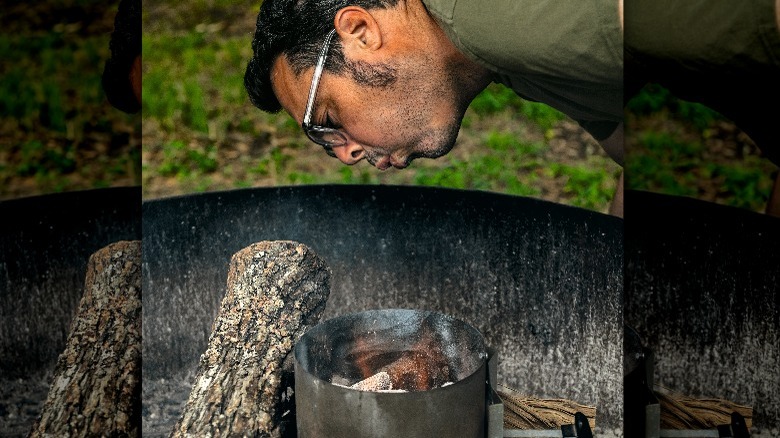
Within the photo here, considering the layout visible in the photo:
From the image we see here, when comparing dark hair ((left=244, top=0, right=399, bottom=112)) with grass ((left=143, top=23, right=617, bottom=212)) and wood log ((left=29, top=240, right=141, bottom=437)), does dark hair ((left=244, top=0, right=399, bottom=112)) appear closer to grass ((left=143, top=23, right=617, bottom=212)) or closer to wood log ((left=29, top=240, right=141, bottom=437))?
grass ((left=143, top=23, right=617, bottom=212))

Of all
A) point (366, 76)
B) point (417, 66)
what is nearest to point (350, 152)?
point (366, 76)

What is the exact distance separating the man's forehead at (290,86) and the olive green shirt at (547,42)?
496 millimetres

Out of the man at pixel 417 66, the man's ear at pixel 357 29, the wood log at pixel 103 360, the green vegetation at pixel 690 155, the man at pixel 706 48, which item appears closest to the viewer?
the man at pixel 706 48

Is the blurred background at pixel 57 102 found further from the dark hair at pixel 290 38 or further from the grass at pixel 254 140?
the dark hair at pixel 290 38

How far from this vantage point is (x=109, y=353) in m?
3.40

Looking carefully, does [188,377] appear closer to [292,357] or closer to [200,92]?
[292,357]

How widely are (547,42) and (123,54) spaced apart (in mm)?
1646

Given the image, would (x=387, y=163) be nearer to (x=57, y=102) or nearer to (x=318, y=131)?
(x=318, y=131)

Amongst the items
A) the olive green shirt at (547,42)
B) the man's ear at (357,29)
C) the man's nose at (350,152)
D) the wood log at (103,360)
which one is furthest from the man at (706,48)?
the wood log at (103,360)

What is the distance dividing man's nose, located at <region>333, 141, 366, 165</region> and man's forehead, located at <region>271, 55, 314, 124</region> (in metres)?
0.17

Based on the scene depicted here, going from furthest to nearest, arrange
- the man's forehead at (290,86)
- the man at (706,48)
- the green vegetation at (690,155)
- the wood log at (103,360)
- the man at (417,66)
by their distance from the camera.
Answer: the green vegetation at (690,155) < the wood log at (103,360) < the man's forehead at (290,86) < the man at (417,66) < the man at (706,48)

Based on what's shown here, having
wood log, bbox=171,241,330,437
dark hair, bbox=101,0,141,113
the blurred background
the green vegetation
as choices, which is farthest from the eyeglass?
the green vegetation

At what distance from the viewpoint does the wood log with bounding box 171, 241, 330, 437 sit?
3109mm

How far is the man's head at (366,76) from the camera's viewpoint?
2.95 m
